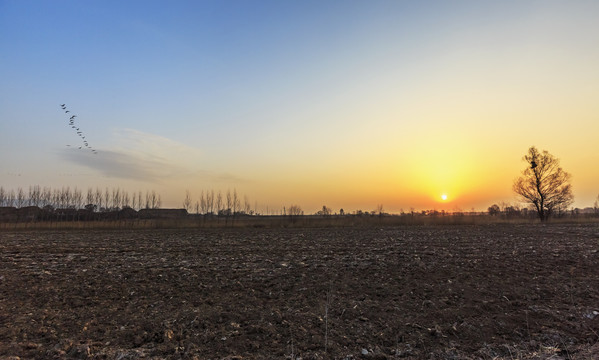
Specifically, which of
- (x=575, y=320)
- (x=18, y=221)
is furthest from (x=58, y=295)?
(x=18, y=221)

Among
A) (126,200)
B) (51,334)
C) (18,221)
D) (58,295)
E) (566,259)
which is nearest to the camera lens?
(51,334)

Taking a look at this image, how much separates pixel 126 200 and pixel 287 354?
65845 millimetres

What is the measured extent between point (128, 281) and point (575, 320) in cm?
1197

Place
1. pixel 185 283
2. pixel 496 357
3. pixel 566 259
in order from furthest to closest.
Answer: pixel 566 259
pixel 185 283
pixel 496 357

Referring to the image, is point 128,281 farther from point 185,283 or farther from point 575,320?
point 575,320

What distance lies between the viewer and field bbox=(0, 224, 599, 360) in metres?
6.17

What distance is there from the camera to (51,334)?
22.3 feet

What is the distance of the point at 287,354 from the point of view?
5.94m

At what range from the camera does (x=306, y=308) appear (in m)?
8.08

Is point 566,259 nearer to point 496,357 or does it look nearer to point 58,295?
point 496,357

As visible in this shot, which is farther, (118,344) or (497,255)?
(497,255)

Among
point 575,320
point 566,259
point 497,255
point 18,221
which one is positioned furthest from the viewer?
point 18,221

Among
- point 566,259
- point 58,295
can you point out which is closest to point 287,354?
point 58,295

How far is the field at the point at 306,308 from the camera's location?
617 cm
